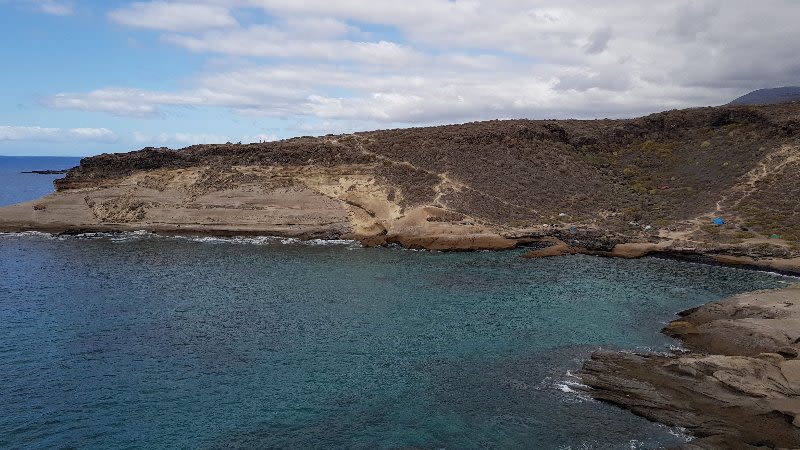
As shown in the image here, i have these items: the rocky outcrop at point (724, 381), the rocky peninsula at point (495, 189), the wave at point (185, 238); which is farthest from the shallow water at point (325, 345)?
the wave at point (185, 238)

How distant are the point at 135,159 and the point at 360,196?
29.7 metres

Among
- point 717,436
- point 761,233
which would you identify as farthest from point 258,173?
point 717,436

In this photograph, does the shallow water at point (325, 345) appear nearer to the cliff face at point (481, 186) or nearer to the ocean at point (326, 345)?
the ocean at point (326, 345)

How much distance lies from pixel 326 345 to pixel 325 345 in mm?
48

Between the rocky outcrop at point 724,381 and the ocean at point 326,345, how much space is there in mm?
1056

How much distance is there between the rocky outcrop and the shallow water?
1.16m

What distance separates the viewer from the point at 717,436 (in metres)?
18.5

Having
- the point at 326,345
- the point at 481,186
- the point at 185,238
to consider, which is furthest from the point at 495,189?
the point at 326,345

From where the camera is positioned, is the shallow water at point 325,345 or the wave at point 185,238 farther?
the wave at point 185,238

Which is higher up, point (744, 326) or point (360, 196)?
point (360, 196)

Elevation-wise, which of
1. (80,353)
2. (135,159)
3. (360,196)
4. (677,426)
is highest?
(135,159)

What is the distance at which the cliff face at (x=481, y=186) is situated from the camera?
52094 mm

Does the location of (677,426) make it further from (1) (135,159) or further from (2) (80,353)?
(1) (135,159)

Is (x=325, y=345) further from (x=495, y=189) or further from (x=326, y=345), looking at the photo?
(x=495, y=189)
